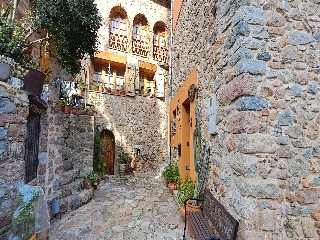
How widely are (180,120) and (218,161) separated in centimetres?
→ 289

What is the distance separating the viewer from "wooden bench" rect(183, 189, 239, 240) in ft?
6.62

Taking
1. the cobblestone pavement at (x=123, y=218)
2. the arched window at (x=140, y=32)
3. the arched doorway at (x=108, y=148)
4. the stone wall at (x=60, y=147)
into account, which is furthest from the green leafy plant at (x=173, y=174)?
the arched window at (x=140, y=32)

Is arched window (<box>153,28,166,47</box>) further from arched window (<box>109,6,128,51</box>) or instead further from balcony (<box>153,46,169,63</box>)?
arched window (<box>109,6,128,51</box>)

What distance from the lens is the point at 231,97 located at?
2.24 metres

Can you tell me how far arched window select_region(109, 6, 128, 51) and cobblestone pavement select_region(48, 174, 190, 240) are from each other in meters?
7.04

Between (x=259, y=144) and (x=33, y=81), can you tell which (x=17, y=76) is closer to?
(x=33, y=81)

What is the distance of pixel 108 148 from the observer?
29.9 ft

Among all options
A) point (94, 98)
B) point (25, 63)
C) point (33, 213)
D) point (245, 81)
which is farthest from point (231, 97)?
point (94, 98)

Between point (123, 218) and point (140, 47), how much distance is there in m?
8.56

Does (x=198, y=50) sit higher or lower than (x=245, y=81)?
higher

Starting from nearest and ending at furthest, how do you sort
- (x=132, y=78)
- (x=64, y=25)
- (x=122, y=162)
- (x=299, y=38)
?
(x=299, y=38)
(x=64, y=25)
(x=122, y=162)
(x=132, y=78)

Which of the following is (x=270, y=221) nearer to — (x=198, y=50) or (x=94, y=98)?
(x=198, y=50)

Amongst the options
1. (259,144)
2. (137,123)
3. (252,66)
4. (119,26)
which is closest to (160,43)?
(119,26)

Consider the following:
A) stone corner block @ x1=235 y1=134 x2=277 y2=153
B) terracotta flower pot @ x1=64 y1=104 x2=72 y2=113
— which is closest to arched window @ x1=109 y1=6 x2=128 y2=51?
terracotta flower pot @ x1=64 y1=104 x2=72 y2=113
